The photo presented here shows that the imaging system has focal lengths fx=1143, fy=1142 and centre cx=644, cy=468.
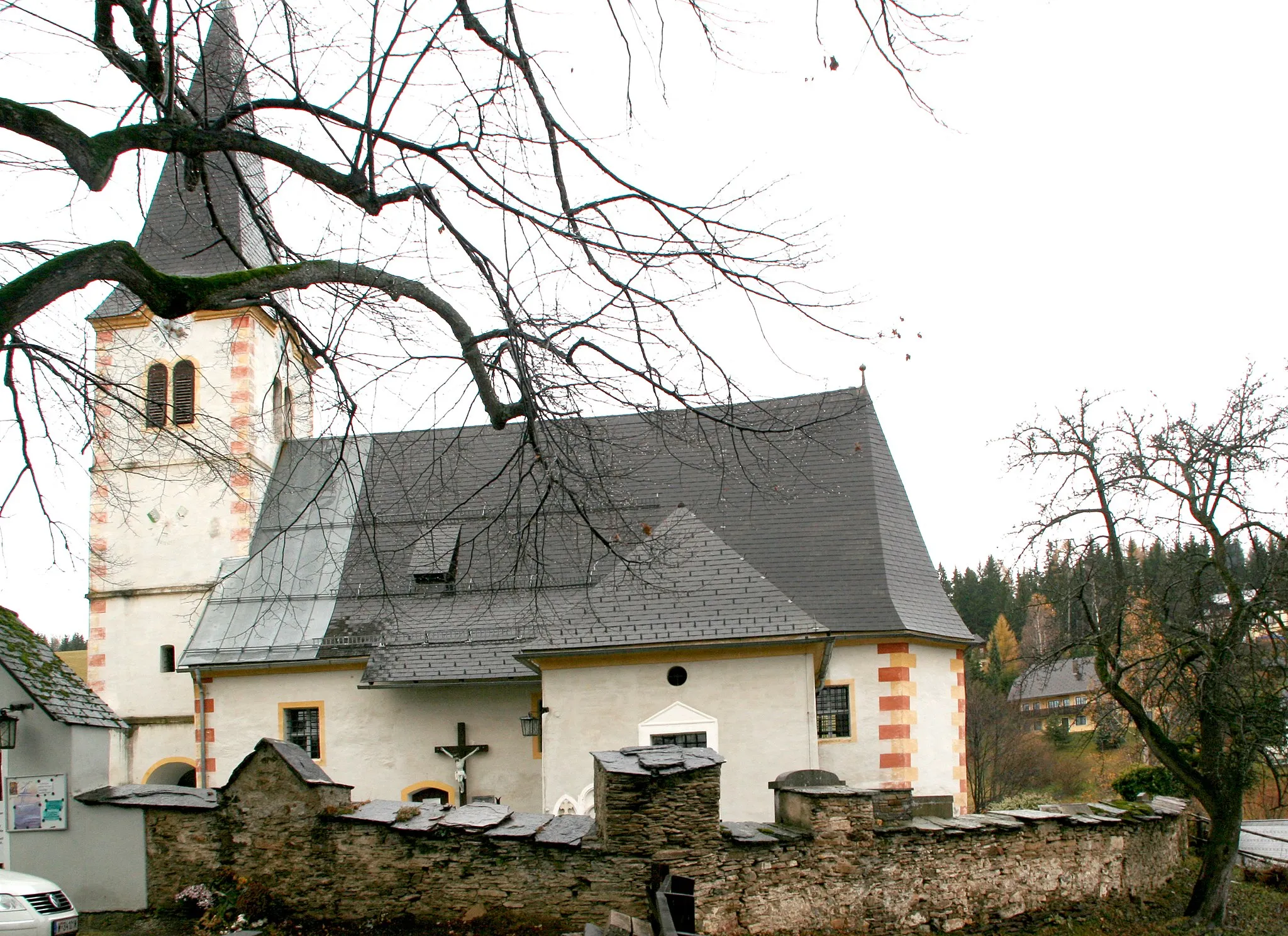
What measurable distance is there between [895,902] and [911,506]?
12436 mm

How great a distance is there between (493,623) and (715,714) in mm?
5284

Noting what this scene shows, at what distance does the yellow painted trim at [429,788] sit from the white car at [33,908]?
1027 centimetres

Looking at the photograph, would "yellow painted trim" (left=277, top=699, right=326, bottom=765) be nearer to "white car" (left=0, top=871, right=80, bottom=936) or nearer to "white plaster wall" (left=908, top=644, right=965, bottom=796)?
"white plaster wall" (left=908, top=644, right=965, bottom=796)

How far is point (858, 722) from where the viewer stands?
61.5 feet

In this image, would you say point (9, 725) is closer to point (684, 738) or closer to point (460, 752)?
point (684, 738)

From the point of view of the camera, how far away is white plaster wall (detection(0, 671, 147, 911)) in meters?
8.71

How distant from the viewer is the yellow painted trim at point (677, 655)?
48.4 feet

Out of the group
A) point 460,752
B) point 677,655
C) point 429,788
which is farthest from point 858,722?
point 429,788

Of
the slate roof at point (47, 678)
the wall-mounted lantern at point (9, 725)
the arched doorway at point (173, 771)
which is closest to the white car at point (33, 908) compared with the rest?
the wall-mounted lantern at point (9, 725)

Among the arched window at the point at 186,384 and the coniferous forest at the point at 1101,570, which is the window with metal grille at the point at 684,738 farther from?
the arched window at the point at 186,384

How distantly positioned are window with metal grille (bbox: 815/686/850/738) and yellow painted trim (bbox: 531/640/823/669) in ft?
13.7

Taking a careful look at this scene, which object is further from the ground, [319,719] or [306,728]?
[319,719]

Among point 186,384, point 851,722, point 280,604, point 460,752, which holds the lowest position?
point 460,752

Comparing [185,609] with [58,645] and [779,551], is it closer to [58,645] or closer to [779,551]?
[779,551]
